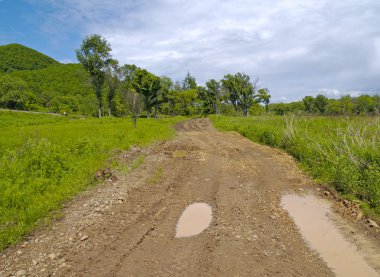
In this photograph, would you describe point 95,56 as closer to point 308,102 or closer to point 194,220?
point 194,220

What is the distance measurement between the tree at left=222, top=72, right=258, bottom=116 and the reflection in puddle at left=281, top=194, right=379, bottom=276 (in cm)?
5994

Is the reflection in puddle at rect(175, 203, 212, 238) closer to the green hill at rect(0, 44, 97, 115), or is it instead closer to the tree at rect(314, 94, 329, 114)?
the green hill at rect(0, 44, 97, 115)

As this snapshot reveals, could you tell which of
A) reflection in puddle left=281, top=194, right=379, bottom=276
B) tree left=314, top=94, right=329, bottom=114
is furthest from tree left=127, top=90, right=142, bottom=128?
tree left=314, top=94, right=329, bottom=114

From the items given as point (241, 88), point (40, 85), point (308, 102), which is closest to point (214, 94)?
point (241, 88)

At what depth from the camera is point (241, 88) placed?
64438mm

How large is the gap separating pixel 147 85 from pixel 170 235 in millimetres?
46374

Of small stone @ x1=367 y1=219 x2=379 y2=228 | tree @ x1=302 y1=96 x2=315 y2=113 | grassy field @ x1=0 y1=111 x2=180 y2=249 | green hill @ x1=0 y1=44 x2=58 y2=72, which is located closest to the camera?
small stone @ x1=367 y1=219 x2=379 y2=228

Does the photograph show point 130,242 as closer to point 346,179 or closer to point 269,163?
point 346,179

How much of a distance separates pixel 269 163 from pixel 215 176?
2798 mm

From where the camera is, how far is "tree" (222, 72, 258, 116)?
6412cm

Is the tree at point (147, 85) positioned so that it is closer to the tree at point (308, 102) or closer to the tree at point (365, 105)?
the tree at point (365, 105)

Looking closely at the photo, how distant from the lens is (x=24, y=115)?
3866 cm

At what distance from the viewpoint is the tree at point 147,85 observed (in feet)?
157

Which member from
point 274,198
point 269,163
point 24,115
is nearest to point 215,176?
point 274,198
